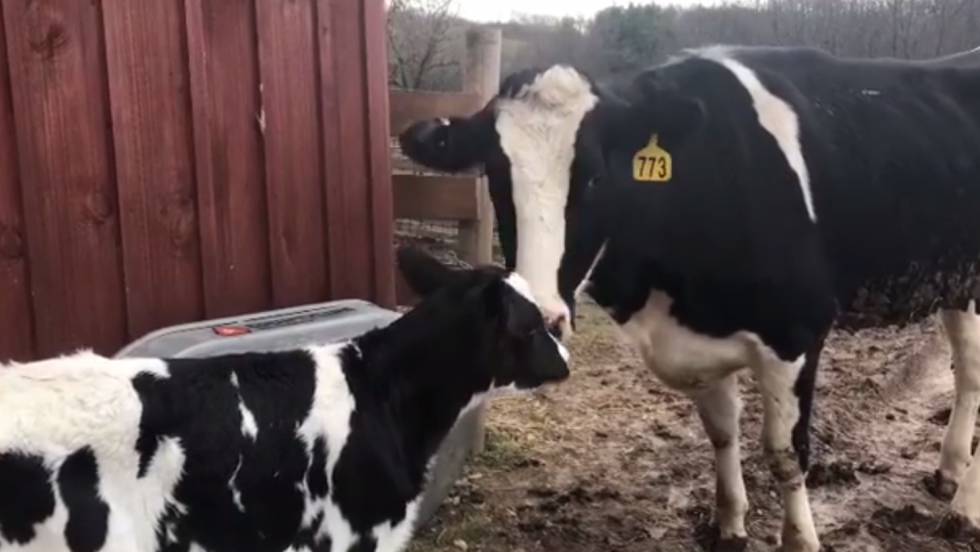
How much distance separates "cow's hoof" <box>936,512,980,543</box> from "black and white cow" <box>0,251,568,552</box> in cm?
216

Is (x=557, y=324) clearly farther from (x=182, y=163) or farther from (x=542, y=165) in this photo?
(x=182, y=163)

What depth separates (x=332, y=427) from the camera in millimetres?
2824

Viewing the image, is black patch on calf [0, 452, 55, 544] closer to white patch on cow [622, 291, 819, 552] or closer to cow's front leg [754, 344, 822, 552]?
white patch on cow [622, 291, 819, 552]

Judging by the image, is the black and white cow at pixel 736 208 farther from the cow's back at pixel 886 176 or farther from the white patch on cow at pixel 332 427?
the white patch on cow at pixel 332 427

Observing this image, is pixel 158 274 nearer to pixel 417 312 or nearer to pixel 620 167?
pixel 417 312

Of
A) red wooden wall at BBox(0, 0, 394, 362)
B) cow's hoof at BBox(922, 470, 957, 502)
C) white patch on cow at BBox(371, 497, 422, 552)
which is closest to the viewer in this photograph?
white patch on cow at BBox(371, 497, 422, 552)

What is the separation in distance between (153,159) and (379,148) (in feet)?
3.31

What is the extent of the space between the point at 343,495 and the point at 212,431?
43cm

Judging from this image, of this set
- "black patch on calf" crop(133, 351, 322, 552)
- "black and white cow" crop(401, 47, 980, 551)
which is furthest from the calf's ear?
"black patch on calf" crop(133, 351, 322, 552)

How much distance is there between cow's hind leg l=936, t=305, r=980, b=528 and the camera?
4.67 m

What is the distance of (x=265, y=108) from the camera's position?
3674mm

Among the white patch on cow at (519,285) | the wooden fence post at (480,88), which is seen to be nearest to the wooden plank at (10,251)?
the white patch on cow at (519,285)

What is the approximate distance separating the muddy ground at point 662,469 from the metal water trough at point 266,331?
0.97 metres

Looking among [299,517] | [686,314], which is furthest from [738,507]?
[299,517]
